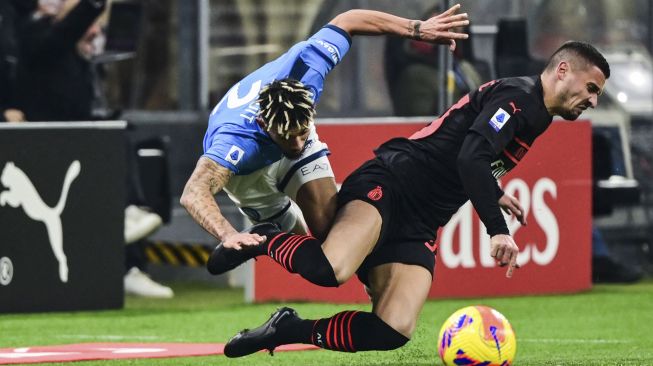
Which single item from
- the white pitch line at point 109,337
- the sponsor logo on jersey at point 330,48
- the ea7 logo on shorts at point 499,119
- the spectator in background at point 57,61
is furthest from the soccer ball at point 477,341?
the spectator in background at point 57,61

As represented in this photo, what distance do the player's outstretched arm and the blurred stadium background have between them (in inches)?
114

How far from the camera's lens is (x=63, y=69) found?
12.2 meters

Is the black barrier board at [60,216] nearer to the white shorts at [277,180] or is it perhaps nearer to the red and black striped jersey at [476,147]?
the white shorts at [277,180]

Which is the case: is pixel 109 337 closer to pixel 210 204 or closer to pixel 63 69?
Result: pixel 210 204

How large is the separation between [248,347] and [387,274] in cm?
79

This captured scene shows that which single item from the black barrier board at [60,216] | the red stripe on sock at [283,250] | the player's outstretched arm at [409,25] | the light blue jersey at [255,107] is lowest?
the black barrier board at [60,216]

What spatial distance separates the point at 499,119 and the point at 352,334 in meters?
1.25

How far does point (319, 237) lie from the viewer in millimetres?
8281

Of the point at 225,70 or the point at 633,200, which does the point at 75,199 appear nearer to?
the point at 225,70

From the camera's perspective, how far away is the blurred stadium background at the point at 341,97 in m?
A: 11.6

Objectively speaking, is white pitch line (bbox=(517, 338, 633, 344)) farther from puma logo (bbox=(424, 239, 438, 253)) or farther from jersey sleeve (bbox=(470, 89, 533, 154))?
jersey sleeve (bbox=(470, 89, 533, 154))

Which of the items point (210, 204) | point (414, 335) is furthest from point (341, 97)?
point (210, 204)

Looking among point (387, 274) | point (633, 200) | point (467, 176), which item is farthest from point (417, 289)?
point (633, 200)

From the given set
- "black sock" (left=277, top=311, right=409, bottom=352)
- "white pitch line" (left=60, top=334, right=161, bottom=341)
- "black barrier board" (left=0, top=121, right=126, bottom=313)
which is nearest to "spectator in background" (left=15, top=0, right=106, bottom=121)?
"black barrier board" (left=0, top=121, right=126, bottom=313)
